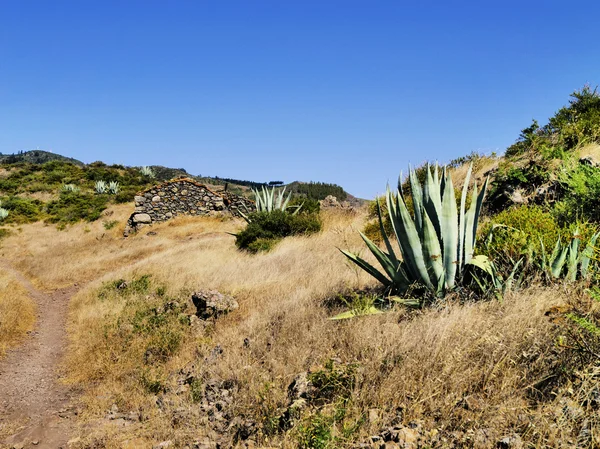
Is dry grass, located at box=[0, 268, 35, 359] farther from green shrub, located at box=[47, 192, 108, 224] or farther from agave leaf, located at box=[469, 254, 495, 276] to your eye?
green shrub, located at box=[47, 192, 108, 224]

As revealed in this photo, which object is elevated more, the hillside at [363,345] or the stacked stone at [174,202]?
the stacked stone at [174,202]

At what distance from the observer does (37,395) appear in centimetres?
553

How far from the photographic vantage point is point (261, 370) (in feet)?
14.3

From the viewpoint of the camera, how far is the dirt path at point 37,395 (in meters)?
4.36

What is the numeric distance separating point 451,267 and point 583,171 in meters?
4.93

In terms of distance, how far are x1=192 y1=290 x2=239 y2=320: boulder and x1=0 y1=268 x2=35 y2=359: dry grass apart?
11.3ft

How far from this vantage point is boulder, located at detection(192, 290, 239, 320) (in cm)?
677

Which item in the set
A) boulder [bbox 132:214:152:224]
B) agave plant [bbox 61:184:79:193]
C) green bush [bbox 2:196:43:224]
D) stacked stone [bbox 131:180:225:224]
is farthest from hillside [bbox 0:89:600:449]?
agave plant [bbox 61:184:79:193]

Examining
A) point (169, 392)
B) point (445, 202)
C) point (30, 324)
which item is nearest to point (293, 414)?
point (169, 392)

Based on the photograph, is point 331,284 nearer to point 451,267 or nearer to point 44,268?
point 451,267

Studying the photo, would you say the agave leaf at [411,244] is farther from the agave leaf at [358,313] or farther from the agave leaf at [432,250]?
the agave leaf at [358,313]

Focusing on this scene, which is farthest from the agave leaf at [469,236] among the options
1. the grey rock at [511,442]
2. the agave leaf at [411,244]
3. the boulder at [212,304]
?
the boulder at [212,304]

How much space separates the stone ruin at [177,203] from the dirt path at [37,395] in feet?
41.8

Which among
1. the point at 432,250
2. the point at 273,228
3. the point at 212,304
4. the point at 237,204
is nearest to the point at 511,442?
the point at 432,250
